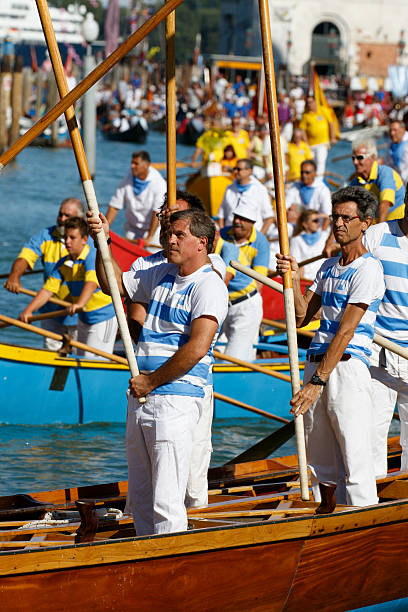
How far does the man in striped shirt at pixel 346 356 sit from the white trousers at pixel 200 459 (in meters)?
0.57

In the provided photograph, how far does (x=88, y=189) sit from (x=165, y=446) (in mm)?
1343

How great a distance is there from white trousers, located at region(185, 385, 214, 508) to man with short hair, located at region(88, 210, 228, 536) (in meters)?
0.70

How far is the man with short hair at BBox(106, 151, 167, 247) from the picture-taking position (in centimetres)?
1246

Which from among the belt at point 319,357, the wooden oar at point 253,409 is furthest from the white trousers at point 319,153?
the belt at point 319,357

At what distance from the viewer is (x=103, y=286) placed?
604 cm

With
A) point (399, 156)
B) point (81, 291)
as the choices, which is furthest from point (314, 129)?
point (81, 291)

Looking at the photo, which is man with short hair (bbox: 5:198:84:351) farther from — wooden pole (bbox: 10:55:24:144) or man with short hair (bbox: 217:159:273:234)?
wooden pole (bbox: 10:55:24:144)

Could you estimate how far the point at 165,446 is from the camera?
5.45 metres

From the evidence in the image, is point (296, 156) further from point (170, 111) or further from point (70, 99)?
point (70, 99)

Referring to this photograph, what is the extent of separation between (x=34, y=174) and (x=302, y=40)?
45.3m

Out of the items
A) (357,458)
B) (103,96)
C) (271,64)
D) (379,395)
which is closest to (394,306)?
(379,395)

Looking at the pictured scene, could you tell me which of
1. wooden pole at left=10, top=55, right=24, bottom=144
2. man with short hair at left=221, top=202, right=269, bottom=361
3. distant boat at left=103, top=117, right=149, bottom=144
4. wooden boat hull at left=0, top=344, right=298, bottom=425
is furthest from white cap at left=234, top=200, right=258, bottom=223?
distant boat at left=103, top=117, right=149, bottom=144

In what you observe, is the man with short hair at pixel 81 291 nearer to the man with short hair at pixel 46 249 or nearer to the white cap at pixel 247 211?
the man with short hair at pixel 46 249

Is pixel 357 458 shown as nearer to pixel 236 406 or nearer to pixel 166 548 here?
pixel 166 548
